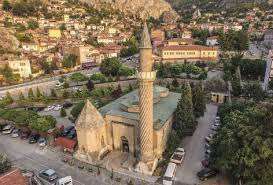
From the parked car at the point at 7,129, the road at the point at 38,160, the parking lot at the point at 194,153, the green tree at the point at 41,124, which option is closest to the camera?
the parking lot at the point at 194,153

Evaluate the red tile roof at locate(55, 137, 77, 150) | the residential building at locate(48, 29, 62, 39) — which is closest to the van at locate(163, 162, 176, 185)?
the red tile roof at locate(55, 137, 77, 150)

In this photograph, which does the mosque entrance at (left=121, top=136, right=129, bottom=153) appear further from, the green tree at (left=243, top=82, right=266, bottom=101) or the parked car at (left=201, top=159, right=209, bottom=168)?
the green tree at (left=243, top=82, right=266, bottom=101)

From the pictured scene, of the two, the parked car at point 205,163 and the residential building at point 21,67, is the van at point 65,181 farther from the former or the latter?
the residential building at point 21,67

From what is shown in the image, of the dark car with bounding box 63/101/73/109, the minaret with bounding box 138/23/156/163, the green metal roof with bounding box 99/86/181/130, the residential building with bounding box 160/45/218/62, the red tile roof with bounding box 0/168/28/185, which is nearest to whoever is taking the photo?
the red tile roof with bounding box 0/168/28/185

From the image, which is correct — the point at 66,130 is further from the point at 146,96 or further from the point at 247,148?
the point at 247,148

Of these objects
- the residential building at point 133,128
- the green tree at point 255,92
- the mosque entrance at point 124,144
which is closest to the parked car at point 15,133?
the residential building at point 133,128

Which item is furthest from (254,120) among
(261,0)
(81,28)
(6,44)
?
(261,0)
